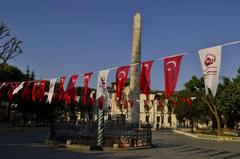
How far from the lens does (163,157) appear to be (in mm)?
21172

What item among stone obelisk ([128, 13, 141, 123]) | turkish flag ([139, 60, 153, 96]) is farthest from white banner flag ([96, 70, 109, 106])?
stone obelisk ([128, 13, 141, 123])

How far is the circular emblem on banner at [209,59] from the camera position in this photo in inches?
596

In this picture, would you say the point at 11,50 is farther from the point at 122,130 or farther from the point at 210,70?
the point at 210,70

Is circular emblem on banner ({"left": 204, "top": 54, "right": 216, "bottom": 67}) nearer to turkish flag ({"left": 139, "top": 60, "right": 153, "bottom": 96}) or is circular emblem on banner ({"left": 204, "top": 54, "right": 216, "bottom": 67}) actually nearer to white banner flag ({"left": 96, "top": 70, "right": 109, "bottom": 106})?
turkish flag ({"left": 139, "top": 60, "right": 153, "bottom": 96})

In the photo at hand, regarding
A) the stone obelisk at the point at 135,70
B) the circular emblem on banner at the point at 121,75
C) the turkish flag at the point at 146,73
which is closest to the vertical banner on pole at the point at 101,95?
the circular emblem on banner at the point at 121,75

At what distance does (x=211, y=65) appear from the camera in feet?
49.7

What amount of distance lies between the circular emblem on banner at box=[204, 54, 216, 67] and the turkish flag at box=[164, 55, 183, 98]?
150 centimetres

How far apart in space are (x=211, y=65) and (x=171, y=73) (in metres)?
2.09

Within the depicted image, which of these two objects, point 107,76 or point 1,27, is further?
point 1,27

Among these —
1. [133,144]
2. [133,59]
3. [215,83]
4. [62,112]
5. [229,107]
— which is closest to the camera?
[215,83]

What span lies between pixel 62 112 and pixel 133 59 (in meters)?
54.6

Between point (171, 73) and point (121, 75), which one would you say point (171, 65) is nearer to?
point (171, 73)

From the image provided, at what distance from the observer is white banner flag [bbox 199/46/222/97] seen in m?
14.9

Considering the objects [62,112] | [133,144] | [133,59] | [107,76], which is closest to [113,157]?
Answer: [107,76]
